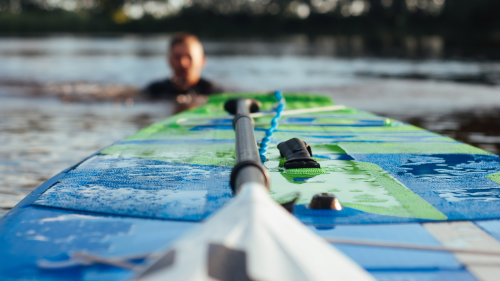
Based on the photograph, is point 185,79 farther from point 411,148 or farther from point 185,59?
point 411,148

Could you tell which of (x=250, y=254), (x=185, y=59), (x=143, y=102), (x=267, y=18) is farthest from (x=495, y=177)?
(x=267, y=18)

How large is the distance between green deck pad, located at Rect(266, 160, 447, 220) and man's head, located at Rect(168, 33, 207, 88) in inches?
155

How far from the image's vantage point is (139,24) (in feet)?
145

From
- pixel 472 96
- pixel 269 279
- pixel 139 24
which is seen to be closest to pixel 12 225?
pixel 269 279

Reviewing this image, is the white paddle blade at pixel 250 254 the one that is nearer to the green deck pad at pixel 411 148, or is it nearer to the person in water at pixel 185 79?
the green deck pad at pixel 411 148

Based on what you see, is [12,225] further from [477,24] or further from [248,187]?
[477,24]

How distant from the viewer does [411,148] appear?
7.81 feet

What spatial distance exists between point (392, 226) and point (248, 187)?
1.61 feet

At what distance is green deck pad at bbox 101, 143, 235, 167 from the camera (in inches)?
83.4

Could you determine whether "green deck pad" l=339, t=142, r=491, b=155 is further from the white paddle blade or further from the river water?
the river water

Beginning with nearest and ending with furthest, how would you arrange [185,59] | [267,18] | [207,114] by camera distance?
[207,114] < [185,59] < [267,18]

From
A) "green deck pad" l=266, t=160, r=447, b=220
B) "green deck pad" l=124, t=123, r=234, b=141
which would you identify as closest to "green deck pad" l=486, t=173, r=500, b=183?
"green deck pad" l=266, t=160, r=447, b=220

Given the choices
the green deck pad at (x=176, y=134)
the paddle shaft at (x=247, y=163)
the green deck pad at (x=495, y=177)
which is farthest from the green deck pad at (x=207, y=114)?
the green deck pad at (x=495, y=177)

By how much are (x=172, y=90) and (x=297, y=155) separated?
15.0 feet
